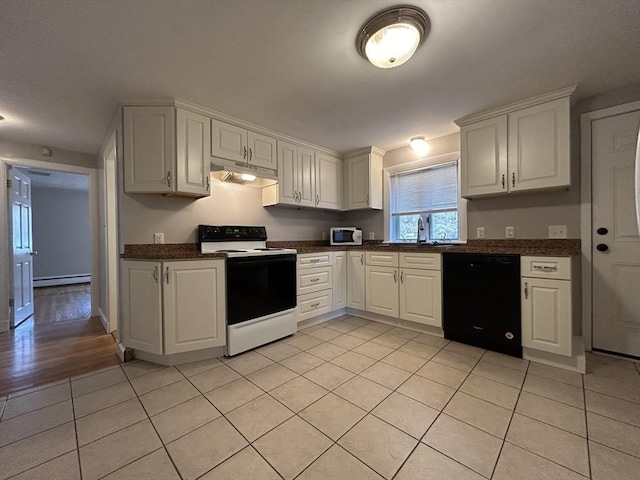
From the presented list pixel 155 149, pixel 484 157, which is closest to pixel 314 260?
pixel 155 149

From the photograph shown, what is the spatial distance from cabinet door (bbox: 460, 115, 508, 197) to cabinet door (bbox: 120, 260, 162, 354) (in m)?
2.99

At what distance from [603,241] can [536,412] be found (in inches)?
67.9

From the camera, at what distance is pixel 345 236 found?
368cm

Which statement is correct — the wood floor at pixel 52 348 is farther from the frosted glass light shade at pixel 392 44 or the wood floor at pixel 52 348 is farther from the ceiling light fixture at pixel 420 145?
the ceiling light fixture at pixel 420 145

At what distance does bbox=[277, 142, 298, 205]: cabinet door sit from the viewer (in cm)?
311

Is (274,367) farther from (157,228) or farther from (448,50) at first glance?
(448,50)

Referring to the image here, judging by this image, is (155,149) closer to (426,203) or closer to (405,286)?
(405,286)

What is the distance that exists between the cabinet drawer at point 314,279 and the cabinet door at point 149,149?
5.09 ft

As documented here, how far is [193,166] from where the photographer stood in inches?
95.1

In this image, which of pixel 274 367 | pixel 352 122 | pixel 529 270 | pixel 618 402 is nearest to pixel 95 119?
pixel 352 122

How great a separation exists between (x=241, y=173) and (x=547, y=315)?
2.99m

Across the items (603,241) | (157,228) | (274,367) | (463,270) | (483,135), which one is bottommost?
(274,367)

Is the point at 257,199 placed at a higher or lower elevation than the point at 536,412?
higher

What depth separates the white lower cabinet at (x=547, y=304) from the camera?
1990 millimetres
